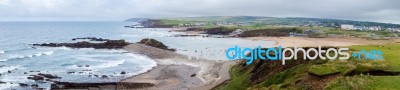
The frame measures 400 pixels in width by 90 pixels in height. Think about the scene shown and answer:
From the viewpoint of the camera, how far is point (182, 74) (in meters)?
59.3

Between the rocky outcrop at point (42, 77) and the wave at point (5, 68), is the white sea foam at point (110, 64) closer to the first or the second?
the rocky outcrop at point (42, 77)

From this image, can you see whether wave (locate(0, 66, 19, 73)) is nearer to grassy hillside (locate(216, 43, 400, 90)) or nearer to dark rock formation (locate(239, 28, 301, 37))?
grassy hillside (locate(216, 43, 400, 90))

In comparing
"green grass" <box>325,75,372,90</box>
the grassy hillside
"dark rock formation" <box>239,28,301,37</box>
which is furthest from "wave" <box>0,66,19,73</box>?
"dark rock formation" <box>239,28,301,37</box>

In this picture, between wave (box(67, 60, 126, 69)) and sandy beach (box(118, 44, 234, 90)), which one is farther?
wave (box(67, 60, 126, 69))

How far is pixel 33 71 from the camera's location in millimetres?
61656

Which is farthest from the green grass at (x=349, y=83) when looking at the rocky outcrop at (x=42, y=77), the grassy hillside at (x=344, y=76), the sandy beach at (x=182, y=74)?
the rocky outcrop at (x=42, y=77)

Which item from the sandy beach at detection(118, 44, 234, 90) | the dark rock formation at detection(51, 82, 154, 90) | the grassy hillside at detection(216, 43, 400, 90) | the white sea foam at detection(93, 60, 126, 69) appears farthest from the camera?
the white sea foam at detection(93, 60, 126, 69)

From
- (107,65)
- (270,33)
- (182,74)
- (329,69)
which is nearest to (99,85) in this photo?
(182,74)

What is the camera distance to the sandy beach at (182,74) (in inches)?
1932

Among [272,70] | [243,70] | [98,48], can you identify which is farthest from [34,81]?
[98,48]

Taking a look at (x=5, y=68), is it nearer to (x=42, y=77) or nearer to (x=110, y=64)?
(x=42, y=77)

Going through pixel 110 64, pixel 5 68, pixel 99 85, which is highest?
pixel 5 68

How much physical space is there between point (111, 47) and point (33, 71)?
45997 mm

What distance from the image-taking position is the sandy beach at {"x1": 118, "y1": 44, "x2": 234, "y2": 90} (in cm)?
4906
